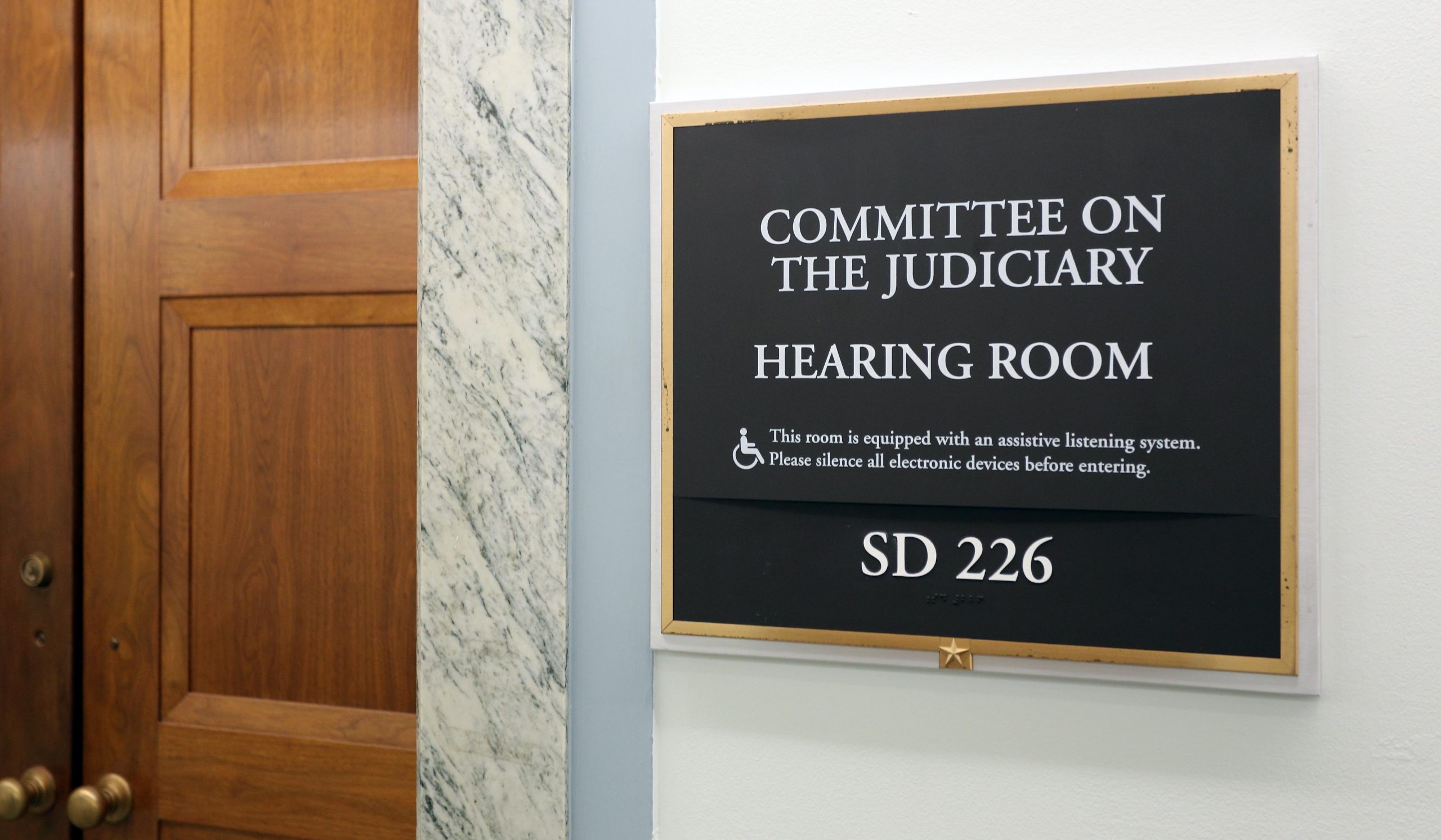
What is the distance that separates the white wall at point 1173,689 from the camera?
0.83 meters

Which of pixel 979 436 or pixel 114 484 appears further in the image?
pixel 114 484

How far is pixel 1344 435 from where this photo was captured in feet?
2.76

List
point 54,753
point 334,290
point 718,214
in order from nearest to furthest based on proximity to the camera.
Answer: point 718,214 → point 334,290 → point 54,753

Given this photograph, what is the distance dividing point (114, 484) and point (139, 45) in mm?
601

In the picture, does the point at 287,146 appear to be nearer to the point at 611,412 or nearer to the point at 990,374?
the point at 611,412

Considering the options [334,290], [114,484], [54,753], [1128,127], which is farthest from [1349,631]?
[54,753]

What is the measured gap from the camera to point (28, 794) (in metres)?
1.25

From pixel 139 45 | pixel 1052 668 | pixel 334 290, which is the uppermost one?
pixel 139 45

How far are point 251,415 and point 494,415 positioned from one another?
421 millimetres

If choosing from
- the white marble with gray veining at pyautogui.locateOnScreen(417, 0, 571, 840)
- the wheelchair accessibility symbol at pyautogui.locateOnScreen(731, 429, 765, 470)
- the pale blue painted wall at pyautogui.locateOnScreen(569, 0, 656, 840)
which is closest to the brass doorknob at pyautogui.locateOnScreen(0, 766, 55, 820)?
the white marble with gray veining at pyautogui.locateOnScreen(417, 0, 571, 840)

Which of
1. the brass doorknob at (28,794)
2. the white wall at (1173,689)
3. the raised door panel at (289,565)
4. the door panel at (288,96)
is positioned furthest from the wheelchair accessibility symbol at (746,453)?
the brass doorknob at (28,794)

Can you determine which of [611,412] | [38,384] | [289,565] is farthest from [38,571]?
[611,412]

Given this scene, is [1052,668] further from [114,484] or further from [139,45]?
[139,45]

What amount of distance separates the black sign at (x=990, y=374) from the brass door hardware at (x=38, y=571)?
36.4 inches
